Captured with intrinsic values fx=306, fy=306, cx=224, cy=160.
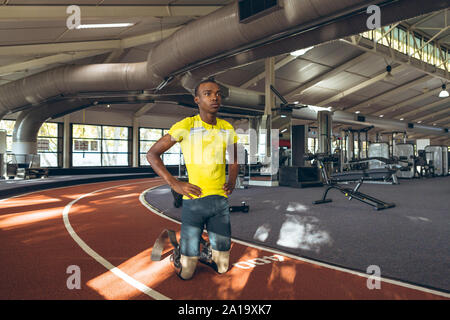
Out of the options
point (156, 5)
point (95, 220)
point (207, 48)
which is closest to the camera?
point (95, 220)

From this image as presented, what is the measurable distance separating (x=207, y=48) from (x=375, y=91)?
1591 cm

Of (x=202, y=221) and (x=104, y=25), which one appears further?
(x=104, y=25)

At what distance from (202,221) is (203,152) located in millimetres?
498

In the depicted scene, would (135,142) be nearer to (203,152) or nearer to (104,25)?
(104,25)

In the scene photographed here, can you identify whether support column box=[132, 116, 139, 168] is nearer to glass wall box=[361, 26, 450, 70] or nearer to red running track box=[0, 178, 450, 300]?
glass wall box=[361, 26, 450, 70]

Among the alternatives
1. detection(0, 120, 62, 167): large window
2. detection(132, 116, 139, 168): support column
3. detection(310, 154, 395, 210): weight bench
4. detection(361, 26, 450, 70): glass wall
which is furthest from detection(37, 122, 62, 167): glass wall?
detection(361, 26, 450, 70): glass wall

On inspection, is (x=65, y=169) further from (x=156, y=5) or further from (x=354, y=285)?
(x=354, y=285)

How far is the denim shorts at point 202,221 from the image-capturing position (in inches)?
85.9

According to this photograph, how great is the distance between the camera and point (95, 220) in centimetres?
464

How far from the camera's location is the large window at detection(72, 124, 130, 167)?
15.5 m

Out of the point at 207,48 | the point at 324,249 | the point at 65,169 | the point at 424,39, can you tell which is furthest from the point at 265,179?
the point at 424,39

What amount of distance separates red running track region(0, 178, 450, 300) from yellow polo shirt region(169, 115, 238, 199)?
0.66m

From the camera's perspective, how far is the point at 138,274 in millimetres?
2418

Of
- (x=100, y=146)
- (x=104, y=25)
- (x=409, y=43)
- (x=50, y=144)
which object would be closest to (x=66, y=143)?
(x=50, y=144)
